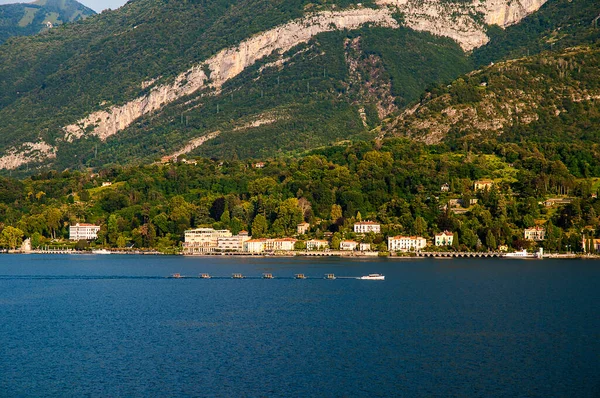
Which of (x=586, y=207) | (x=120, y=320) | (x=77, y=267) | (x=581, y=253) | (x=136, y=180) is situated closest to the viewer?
(x=120, y=320)

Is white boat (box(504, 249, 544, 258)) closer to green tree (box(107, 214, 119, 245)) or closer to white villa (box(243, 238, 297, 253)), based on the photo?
white villa (box(243, 238, 297, 253))

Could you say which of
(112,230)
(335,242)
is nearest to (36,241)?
(112,230)

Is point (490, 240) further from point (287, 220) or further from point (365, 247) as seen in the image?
point (287, 220)

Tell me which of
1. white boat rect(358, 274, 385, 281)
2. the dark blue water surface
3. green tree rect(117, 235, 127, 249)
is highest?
green tree rect(117, 235, 127, 249)

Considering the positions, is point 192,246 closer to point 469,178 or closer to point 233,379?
point 469,178

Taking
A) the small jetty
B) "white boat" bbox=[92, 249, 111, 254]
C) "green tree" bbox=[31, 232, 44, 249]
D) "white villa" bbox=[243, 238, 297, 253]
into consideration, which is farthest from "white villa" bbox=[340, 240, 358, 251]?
"green tree" bbox=[31, 232, 44, 249]

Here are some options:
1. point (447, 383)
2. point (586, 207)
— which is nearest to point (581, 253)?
point (586, 207)

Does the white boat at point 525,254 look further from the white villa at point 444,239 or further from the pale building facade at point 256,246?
the pale building facade at point 256,246

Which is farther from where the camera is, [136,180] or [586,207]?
[136,180]
